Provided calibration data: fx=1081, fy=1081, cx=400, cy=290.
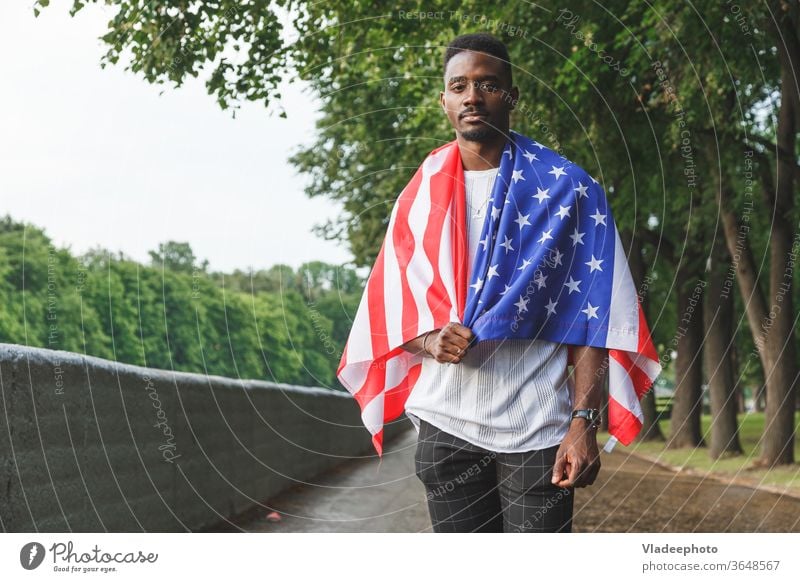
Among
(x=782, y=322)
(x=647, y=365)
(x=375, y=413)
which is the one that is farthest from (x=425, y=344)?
(x=782, y=322)

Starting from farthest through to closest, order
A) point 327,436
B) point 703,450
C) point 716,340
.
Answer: point 703,450, point 716,340, point 327,436

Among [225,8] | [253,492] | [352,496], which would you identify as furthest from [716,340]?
[225,8]

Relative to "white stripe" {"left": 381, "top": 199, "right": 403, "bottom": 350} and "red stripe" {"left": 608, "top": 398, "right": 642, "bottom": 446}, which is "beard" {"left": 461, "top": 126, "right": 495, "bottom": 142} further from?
"red stripe" {"left": 608, "top": 398, "right": 642, "bottom": 446}

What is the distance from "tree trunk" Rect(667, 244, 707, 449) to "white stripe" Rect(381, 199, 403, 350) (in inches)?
741

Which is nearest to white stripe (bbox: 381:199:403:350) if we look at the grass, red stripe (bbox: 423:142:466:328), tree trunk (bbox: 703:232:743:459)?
red stripe (bbox: 423:142:466:328)

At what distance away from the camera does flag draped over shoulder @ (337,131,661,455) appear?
3100 mm

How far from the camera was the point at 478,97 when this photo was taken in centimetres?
322

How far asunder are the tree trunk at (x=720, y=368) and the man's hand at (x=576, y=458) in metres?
15.9

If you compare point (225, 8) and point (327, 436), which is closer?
point (225, 8)

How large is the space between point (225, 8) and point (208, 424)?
3.17m

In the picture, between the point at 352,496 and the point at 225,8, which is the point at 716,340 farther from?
the point at 225,8

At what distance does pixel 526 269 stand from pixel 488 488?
2.11 ft

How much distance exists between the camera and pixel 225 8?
797cm

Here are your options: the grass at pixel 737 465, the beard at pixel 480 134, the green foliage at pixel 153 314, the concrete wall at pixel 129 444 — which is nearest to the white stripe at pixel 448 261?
the beard at pixel 480 134
